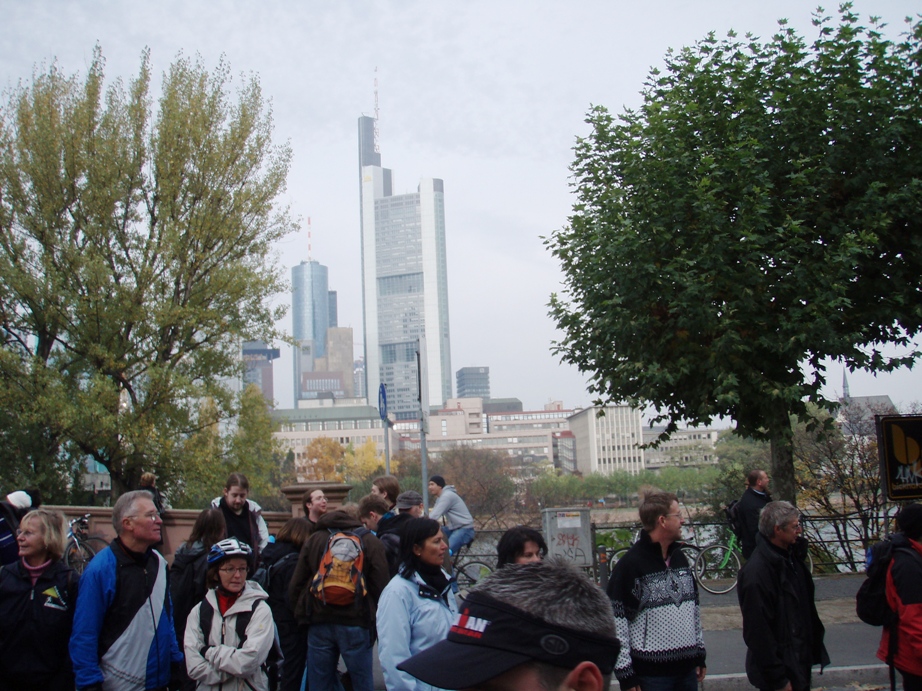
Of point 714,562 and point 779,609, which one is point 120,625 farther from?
point 714,562

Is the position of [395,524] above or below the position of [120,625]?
above

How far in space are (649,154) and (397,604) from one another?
12963 millimetres

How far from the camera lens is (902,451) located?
22.3 ft

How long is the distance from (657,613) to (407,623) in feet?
4.73

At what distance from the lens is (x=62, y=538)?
4.86 m

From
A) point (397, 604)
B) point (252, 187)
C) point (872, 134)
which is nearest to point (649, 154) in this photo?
point (872, 134)

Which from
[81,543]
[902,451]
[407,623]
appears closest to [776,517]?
[902,451]

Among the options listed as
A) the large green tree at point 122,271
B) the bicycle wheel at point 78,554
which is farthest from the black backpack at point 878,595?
the large green tree at point 122,271

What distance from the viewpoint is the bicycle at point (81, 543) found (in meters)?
11.7

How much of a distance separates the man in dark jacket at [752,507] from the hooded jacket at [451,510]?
3.53m

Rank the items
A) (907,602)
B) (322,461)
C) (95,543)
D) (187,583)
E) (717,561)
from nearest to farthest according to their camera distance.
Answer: (907,602) → (187,583) → (95,543) → (717,561) → (322,461)

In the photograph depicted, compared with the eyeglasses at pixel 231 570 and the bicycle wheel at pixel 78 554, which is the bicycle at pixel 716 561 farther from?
the eyeglasses at pixel 231 570

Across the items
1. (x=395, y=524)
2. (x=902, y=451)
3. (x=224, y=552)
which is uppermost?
(x=902, y=451)

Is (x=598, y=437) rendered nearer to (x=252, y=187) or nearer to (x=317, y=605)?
→ (x=252, y=187)
